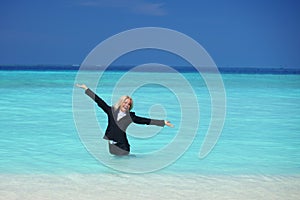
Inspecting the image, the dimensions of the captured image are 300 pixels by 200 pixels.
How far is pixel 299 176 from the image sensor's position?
5.43 meters

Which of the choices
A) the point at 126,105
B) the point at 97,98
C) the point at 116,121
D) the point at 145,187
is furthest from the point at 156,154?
the point at 145,187

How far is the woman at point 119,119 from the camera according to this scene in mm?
5754

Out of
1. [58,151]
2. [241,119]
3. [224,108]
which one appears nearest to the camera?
[58,151]

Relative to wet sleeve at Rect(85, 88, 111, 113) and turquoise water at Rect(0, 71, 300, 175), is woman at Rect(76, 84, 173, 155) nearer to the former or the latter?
wet sleeve at Rect(85, 88, 111, 113)

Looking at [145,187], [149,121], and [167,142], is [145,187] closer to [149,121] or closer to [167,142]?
[149,121]

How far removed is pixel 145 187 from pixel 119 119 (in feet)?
4.17

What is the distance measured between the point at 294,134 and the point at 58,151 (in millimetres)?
4308

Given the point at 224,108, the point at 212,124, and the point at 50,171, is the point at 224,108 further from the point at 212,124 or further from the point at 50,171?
the point at 50,171

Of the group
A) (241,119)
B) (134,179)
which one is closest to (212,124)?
(241,119)

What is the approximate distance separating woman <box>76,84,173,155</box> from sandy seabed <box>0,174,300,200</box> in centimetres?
78

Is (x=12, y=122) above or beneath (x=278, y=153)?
beneath

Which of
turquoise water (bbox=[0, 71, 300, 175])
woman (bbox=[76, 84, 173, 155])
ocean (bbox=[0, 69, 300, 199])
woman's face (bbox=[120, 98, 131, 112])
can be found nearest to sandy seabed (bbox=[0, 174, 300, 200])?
ocean (bbox=[0, 69, 300, 199])

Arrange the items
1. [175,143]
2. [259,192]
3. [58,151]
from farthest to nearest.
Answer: [175,143] → [58,151] → [259,192]

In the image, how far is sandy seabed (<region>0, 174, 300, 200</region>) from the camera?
176 inches
